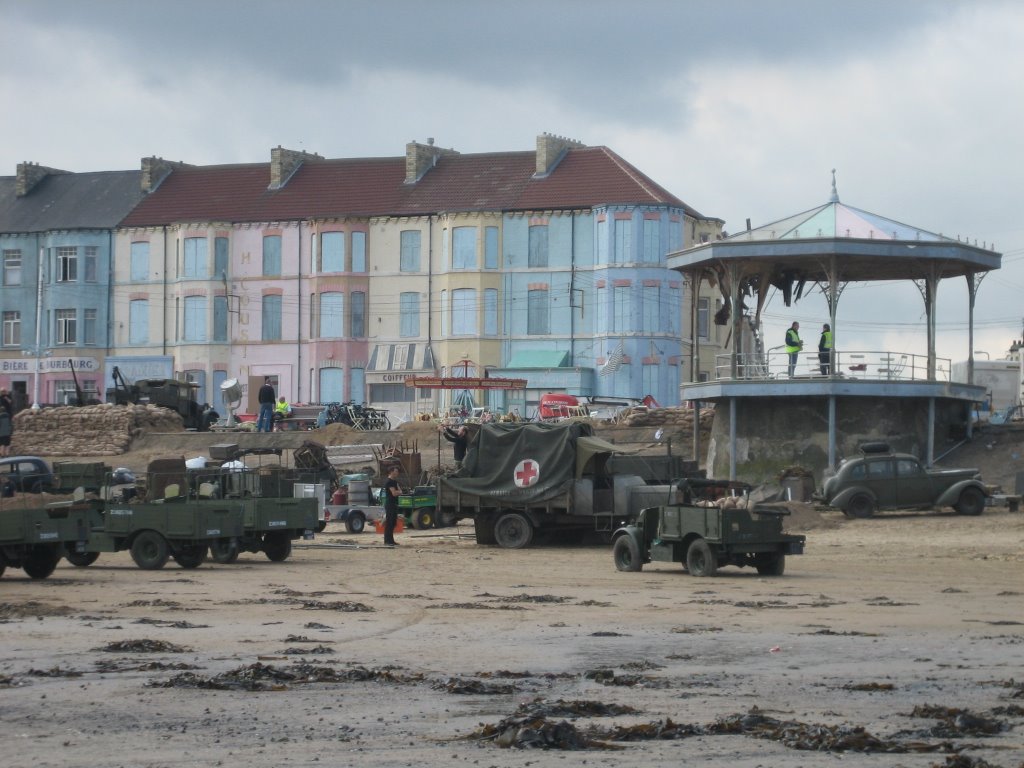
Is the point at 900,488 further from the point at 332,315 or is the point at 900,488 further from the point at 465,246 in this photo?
the point at 332,315

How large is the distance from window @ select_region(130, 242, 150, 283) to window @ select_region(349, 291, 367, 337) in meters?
10.1

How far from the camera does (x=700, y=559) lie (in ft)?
86.5

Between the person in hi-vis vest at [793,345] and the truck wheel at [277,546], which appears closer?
the truck wheel at [277,546]

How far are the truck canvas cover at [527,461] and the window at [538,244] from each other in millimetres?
38896

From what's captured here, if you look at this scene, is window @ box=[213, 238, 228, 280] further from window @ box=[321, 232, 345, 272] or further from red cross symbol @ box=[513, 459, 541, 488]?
red cross symbol @ box=[513, 459, 541, 488]

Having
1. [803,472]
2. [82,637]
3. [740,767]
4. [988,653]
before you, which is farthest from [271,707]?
[803,472]

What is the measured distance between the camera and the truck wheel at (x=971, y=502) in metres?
38.2

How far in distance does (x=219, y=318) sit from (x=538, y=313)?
14.7 m

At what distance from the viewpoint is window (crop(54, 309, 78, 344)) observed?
266ft

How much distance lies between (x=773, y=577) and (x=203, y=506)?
9020 millimetres

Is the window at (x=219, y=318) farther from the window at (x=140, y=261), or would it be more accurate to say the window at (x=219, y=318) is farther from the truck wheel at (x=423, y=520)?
the truck wheel at (x=423, y=520)

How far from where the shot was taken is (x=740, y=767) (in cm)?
1111

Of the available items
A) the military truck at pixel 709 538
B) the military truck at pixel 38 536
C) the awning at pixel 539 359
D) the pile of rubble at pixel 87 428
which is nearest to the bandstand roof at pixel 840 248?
the military truck at pixel 709 538

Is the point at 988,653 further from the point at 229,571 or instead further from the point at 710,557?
the point at 229,571
